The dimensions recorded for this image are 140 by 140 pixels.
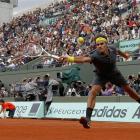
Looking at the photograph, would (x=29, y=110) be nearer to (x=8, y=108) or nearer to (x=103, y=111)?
(x=8, y=108)

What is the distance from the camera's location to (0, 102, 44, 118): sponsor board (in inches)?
935

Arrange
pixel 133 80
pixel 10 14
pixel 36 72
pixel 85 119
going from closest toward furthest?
pixel 85 119
pixel 133 80
pixel 36 72
pixel 10 14

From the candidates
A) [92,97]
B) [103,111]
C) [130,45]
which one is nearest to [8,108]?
[103,111]

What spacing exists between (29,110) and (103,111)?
580 centimetres

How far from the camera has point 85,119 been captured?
10.4 m

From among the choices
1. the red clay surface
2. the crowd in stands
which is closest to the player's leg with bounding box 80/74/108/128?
the red clay surface

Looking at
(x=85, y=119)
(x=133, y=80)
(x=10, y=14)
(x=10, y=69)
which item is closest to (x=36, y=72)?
(x=10, y=69)

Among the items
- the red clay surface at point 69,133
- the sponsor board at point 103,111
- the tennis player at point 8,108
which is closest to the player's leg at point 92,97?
the red clay surface at point 69,133

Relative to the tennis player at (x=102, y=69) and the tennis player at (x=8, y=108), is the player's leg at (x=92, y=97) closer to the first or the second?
the tennis player at (x=102, y=69)

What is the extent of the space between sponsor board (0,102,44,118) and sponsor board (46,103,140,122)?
2.15ft

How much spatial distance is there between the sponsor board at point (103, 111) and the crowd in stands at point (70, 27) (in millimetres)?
3281

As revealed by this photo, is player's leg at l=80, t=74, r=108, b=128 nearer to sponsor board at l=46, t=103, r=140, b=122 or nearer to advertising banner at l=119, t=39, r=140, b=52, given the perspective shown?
sponsor board at l=46, t=103, r=140, b=122

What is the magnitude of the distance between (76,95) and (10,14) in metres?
31.2

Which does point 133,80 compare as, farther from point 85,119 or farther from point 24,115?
point 85,119
